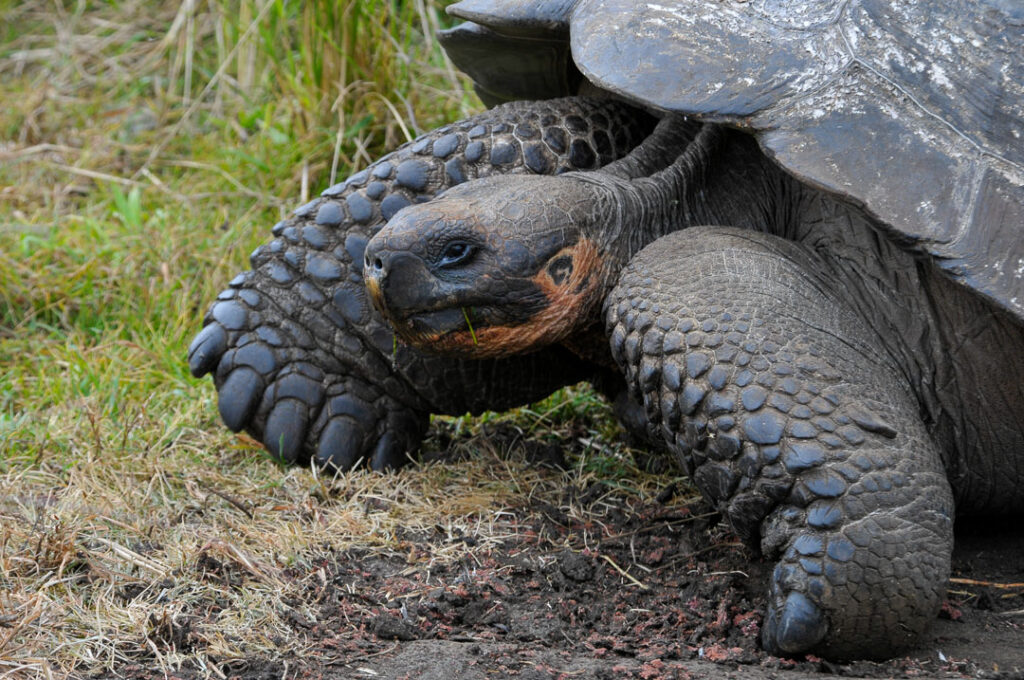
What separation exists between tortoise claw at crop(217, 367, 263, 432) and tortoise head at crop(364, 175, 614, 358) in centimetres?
67

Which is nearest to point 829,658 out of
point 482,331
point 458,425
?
point 482,331

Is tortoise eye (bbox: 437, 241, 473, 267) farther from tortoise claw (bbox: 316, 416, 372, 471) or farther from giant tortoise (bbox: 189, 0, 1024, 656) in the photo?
tortoise claw (bbox: 316, 416, 372, 471)

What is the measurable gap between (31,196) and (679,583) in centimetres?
410

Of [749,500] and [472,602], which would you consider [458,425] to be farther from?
[749,500]

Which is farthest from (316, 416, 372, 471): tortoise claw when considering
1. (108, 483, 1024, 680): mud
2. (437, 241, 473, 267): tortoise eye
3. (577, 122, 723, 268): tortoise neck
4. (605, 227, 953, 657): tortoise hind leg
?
(605, 227, 953, 657): tortoise hind leg

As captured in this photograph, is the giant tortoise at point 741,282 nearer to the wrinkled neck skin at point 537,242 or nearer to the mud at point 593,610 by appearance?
the wrinkled neck skin at point 537,242

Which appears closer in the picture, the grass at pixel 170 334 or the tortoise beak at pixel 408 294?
the grass at pixel 170 334

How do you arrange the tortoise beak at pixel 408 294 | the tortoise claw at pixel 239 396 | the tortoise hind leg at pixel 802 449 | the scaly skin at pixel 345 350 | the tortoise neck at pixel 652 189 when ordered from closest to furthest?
1. the tortoise hind leg at pixel 802 449
2. the tortoise beak at pixel 408 294
3. the tortoise neck at pixel 652 189
4. the scaly skin at pixel 345 350
5. the tortoise claw at pixel 239 396

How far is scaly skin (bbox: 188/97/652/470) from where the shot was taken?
3.44 meters

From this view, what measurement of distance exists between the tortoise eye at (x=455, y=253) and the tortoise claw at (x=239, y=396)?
0.91 meters

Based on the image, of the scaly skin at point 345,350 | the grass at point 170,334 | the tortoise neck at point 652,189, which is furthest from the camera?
the scaly skin at point 345,350

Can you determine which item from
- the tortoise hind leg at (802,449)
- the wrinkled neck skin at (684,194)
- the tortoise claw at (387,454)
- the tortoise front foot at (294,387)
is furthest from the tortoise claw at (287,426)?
the tortoise hind leg at (802,449)

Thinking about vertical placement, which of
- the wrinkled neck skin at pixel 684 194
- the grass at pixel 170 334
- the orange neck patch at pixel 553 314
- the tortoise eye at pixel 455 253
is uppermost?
the wrinkled neck skin at pixel 684 194

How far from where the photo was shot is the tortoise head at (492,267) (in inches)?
114
